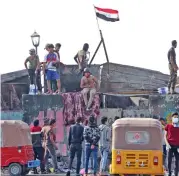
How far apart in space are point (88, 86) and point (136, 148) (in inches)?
233

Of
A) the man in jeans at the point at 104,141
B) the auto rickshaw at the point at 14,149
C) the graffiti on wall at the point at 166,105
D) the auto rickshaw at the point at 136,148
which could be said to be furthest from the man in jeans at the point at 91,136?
the graffiti on wall at the point at 166,105

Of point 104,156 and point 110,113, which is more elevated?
point 110,113

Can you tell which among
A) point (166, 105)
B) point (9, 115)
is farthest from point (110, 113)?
point (9, 115)

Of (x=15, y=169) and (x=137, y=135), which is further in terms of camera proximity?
(x=15, y=169)

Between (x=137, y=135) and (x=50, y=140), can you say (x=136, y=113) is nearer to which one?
(x=50, y=140)

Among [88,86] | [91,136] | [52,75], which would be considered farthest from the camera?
[52,75]

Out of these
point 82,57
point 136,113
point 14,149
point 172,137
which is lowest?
point 14,149

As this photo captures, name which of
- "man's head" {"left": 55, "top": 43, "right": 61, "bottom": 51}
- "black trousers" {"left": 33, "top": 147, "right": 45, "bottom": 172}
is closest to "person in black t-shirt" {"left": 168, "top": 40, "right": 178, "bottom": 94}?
"man's head" {"left": 55, "top": 43, "right": 61, "bottom": 51}

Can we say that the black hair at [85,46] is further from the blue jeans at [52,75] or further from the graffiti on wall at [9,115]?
the graffiti on wall at [9,115]

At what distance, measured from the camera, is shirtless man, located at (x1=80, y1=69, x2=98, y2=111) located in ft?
89.7

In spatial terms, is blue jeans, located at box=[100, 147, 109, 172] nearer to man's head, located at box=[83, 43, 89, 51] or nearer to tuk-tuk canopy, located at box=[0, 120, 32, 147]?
tuk-tuk canopy, located at box=[0, 120, 32, 147]

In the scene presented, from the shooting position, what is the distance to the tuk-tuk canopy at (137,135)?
22250 mm

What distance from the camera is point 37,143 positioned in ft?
86.0

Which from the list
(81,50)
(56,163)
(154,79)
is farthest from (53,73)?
(154,79)
